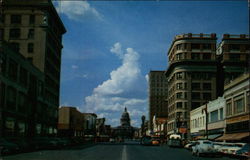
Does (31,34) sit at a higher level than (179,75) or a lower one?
higher

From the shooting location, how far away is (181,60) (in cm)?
9912

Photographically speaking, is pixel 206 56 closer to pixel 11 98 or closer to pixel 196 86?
pixel 196 86

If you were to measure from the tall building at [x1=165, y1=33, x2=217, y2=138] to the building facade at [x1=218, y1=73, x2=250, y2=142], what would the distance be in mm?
43460

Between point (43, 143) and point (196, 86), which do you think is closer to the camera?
point (43, 143)

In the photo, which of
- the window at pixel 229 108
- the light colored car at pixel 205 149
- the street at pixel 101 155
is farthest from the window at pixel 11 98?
the window at pixel 229 108

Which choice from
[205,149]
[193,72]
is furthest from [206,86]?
[205,149]

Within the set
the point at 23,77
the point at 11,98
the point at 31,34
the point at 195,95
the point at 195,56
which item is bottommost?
the point at 11,98

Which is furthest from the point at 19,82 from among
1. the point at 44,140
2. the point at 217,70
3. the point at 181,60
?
the point at 217,70

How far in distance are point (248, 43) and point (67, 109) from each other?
58089 millimetres

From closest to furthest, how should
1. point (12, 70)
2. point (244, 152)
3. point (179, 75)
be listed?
point (244, 152), point (12, 70), point (179, 75)

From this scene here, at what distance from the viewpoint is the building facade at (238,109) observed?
1750 inches

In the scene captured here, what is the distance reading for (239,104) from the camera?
48.3 meters

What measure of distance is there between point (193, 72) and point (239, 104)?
5182 centimetres

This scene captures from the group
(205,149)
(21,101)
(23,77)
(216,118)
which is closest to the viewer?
(205,149)
